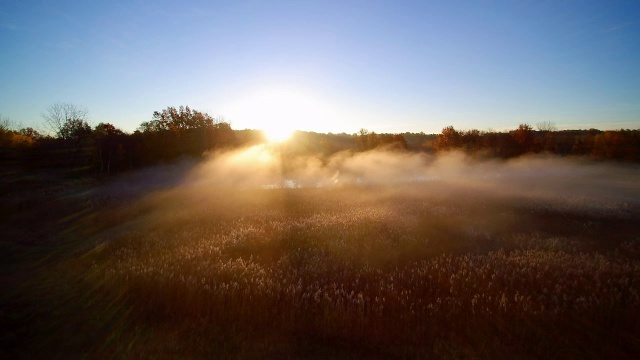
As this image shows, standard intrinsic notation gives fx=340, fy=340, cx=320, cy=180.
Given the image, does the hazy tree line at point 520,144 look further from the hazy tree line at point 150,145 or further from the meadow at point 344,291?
the meadow at point 344,291

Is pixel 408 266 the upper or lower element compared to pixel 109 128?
lower

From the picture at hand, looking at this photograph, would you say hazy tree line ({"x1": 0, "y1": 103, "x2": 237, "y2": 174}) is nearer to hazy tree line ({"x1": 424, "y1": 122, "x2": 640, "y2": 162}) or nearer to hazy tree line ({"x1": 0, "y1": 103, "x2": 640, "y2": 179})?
hazy tree line ({"x1": 0, "y1": 103, "x2": 640, "y2": 179})

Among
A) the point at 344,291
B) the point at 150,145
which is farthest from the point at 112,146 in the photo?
the point at 344,291

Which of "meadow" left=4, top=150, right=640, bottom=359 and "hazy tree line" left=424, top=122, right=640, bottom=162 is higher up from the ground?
"hazy tree line" left=424, top=122, right=640, bottom=162

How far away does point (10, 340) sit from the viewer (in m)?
5.11

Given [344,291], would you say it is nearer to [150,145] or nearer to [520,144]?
[150,145]

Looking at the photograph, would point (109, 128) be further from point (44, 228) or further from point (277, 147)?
point (44, 228)

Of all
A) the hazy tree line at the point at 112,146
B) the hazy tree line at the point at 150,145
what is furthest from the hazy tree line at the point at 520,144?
the hazy tree line at the point at 112,146

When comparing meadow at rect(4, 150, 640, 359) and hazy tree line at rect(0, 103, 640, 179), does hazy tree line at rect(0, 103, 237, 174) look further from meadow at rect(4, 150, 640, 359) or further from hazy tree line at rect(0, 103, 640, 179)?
meadow at rect(4, 150, 640, 359)

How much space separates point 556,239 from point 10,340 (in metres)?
12.8

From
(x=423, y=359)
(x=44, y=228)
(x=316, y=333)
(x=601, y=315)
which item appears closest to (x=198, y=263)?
(x=316, y=333)

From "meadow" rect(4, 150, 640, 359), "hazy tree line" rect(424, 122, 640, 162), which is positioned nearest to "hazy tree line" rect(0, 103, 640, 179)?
"hazy tree line" rect(424, 122, 640, 162)

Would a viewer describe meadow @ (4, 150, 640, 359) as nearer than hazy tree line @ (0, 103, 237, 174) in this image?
Yes

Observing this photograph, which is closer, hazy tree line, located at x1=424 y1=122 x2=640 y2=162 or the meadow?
the meadow
